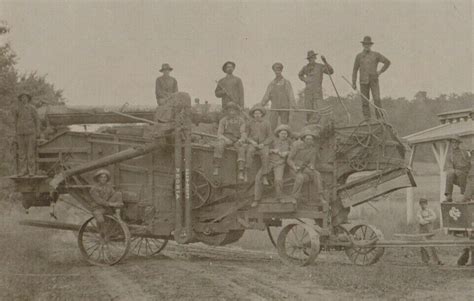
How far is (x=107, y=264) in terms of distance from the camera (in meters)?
12.4

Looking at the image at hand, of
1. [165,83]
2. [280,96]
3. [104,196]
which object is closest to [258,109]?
[280,96]

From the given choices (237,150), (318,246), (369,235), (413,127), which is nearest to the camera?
(318,246)

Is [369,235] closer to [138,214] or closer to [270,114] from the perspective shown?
[270,114]

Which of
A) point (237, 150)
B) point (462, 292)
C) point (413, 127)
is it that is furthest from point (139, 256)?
point (413, 127)

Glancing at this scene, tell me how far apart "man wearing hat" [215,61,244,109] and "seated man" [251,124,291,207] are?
7.38ft

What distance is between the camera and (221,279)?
33.7 ft

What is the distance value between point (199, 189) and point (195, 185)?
12 centimetres

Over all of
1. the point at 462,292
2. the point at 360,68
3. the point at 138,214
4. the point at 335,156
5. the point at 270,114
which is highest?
the point at 360,68

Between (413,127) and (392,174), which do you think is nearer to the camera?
(392,174)

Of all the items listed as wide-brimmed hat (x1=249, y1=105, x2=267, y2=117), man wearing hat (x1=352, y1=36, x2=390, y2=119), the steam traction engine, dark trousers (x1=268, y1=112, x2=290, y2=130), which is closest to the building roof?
man wearing hat (x1=352, y1=36, x2=390, y2=119)

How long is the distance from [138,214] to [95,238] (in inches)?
39.9

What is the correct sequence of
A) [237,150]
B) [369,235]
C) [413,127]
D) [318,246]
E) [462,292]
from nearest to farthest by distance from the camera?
[462,292] → [318,246] → [237,150] → [369,235] → [413,127]

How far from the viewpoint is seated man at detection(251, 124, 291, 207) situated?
12.3 m

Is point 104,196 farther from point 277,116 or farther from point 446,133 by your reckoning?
point 446,133
